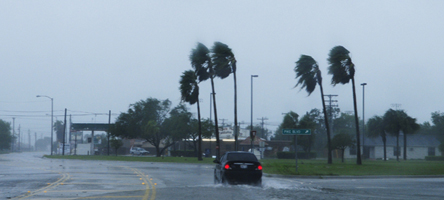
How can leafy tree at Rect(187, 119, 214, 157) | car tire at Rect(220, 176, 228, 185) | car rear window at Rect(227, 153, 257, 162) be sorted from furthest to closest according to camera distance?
leafy tree at Rect(187, 119, 214, 157) → car rear window at Rect(227, 153, 257, 162) → car tire at Rect(220, 176, 228, 185)

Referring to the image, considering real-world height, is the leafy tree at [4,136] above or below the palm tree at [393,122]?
below

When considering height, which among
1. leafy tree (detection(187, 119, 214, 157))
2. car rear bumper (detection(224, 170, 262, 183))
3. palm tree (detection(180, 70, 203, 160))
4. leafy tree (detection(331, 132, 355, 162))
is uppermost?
palm tree (detection(180, 70, 203, 160))

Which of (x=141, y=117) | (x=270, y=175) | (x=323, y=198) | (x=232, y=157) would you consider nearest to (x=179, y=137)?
(x=141, y=117)

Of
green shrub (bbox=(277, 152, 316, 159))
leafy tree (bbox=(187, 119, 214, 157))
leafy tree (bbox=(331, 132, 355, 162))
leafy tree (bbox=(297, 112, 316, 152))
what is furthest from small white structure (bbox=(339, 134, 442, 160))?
leafy tree (bbox=(331, 132, 355, 162))

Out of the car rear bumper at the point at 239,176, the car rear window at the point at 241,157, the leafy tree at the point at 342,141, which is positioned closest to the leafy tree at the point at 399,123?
the leafy tree at the point at 342,141

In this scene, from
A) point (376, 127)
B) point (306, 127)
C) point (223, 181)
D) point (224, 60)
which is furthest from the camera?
point (306, 127)

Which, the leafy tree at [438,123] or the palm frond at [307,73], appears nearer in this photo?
the palm frond at [307,73]

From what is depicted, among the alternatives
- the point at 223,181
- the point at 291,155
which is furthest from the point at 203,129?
the point at 223,181

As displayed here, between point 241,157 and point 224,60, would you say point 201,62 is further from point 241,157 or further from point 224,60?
point 241,157

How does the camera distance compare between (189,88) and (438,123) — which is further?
(438,123)

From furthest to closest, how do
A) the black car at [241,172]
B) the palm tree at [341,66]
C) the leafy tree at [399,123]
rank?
the leafy tree at [399,123]
the palm tree at [341,66]
the black car at [241,172]

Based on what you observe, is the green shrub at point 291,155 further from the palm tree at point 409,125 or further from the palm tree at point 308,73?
the palm tree at point 308,73

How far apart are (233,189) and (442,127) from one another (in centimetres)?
9571

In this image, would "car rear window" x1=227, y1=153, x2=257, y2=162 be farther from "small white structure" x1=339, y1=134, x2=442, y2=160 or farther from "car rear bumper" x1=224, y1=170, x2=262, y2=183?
"small white structure" x1=339, y1=134, x2=442, y2=160
